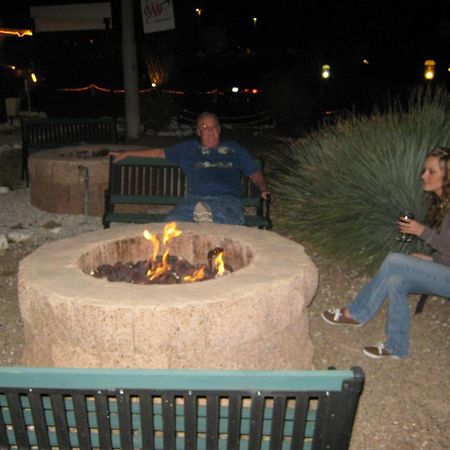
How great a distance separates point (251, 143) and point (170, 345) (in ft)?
34.0

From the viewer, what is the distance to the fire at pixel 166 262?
3.37 m

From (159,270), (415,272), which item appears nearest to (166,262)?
(159,270)

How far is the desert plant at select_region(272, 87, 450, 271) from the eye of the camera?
4.91 m

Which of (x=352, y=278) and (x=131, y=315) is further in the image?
(x=352, y=278)

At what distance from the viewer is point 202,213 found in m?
4.69

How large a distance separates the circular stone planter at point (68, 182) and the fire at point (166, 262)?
115 inches

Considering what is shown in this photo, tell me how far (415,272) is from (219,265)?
1.22 meters

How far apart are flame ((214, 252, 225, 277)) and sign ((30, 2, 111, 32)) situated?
1365cm

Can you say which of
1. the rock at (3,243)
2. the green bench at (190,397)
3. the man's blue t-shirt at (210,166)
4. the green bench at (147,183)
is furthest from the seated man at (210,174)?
the green bench at (190,397)

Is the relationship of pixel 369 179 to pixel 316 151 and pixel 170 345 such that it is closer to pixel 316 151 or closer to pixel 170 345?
pixel 316 151

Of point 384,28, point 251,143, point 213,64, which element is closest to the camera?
point 251,143

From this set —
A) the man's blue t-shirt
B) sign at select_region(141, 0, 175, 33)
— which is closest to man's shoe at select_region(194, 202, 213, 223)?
the man's blue t-shirt

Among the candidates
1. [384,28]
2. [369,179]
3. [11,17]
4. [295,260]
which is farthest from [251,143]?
[11,17]

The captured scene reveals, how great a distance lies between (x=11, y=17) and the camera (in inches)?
1050
